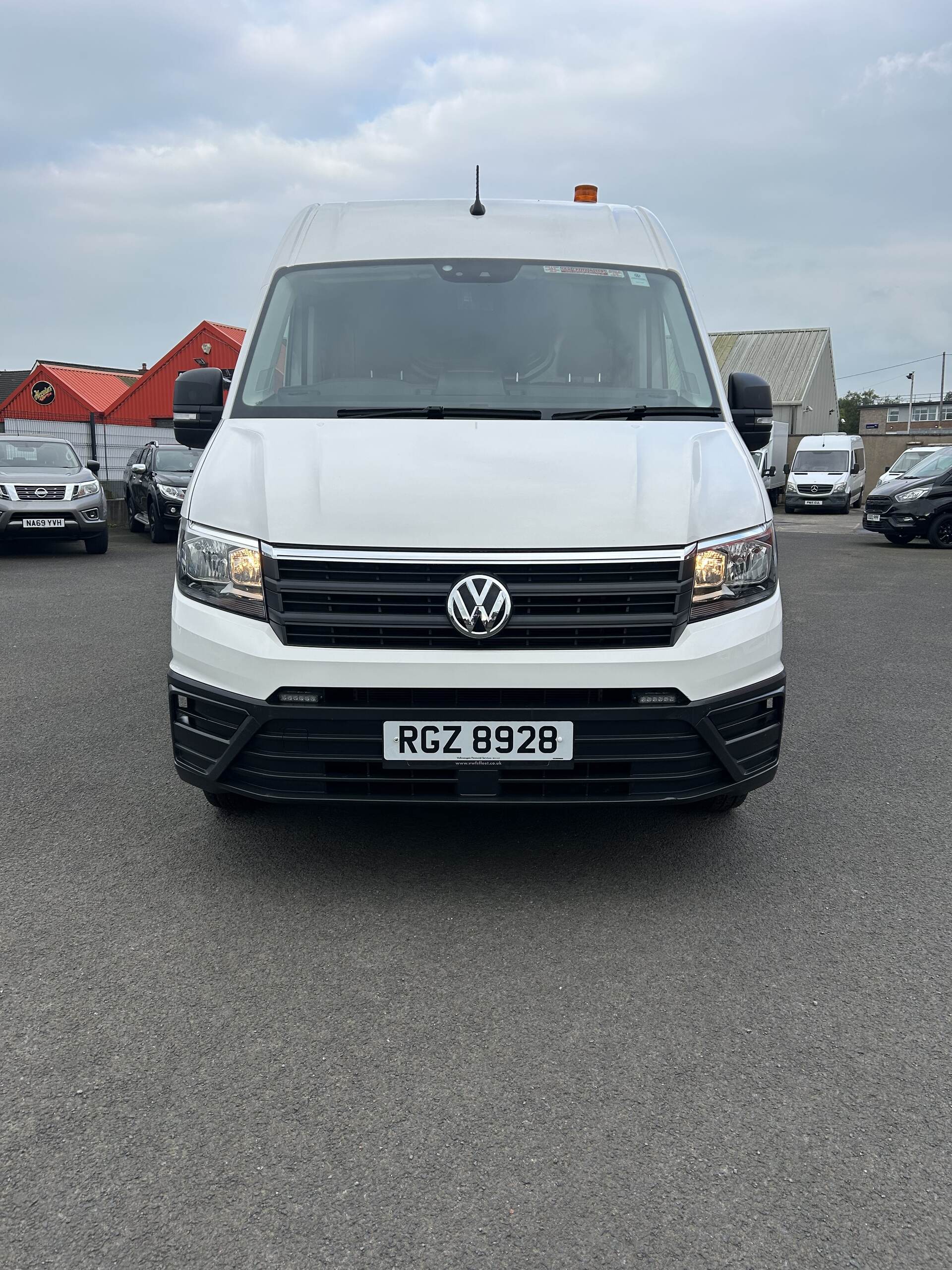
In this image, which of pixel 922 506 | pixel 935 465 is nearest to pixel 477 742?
pixel 922 506

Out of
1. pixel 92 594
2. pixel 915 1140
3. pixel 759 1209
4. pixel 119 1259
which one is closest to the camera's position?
pixel 119 1259

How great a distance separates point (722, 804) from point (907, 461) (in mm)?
20085

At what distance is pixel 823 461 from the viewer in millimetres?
32281

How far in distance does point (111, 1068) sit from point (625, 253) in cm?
379

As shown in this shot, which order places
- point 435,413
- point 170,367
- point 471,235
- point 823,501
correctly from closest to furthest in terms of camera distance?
point 435,413 → point 471,235 → point 823,501 → point 170,367

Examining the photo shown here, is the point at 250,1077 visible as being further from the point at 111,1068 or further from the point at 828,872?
the point at 828,872

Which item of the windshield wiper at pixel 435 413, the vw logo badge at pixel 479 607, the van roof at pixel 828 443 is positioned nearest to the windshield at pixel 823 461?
the van roof at pixel 828 443

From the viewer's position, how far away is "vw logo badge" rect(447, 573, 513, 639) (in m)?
3.31

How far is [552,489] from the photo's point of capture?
11.4ft

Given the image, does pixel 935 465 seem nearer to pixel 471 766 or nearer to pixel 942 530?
pixel 942 530

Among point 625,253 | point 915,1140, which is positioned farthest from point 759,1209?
point 625,253

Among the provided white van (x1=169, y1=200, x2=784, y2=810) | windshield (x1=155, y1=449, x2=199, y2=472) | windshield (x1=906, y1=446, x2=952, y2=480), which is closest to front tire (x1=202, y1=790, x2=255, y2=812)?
white van (x1=169, y1=200, x2=784, y2=810)

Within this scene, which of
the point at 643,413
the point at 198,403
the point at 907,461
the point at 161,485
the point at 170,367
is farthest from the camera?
the point at 170,367

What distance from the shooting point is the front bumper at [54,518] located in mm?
15172
